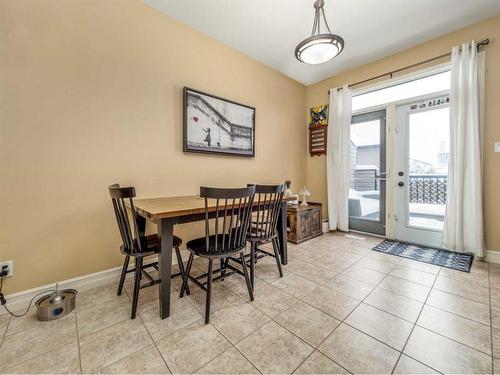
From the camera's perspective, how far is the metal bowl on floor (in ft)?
4.80

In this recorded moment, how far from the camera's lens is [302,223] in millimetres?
3162

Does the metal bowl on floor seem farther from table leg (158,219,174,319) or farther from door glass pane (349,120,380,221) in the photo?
door glass pane (349,120,380,221)

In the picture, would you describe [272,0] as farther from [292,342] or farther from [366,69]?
[292,342]

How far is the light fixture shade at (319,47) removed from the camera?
1811mm

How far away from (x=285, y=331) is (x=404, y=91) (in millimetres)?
3485

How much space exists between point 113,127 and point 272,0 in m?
1.99

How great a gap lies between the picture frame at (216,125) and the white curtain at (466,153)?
247 centimetres

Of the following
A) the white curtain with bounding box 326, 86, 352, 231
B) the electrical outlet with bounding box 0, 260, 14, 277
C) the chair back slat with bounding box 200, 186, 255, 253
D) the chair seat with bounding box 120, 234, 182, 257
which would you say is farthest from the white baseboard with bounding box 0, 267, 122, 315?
the white curtain with bounding box 326, 86, 352, 231

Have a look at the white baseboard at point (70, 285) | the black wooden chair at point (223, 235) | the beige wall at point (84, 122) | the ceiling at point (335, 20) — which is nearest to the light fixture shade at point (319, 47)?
the ceiling at point (335, 20)

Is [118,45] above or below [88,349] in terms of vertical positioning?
above

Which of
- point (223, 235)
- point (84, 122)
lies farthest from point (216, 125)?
point (223, 235)

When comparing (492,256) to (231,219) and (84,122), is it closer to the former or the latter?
(231,219)

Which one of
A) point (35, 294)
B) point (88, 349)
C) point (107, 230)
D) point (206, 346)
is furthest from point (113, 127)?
point (206, 346)

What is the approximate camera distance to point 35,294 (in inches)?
65.4
